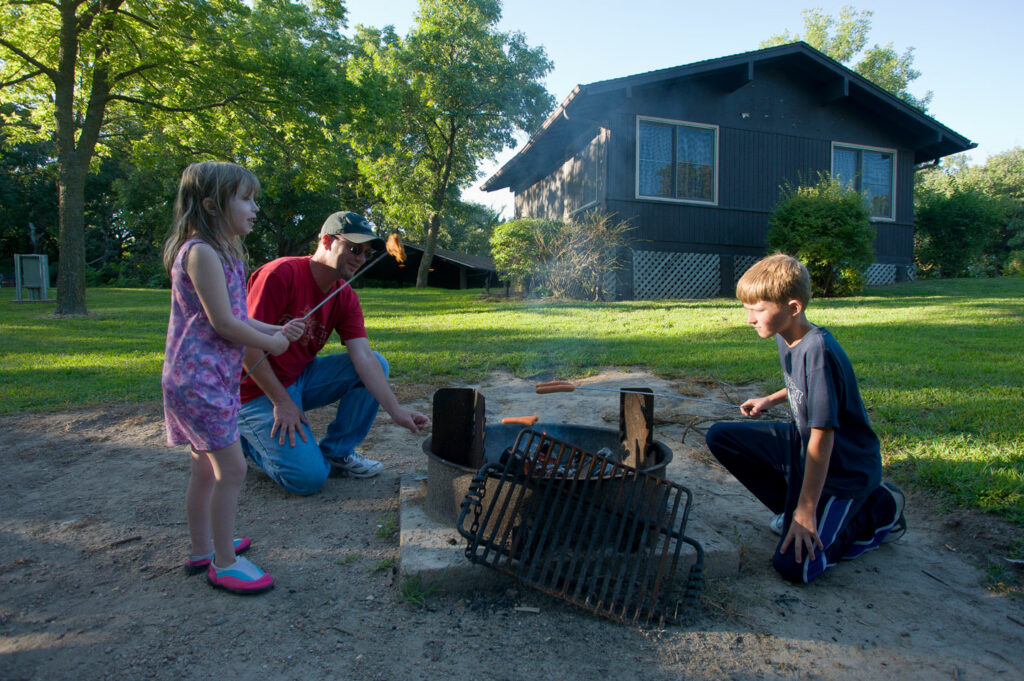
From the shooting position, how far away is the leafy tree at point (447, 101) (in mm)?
19984

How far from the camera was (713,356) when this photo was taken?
551cm

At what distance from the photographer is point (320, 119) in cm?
1343

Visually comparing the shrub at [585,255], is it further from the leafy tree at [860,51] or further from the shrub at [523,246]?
the leafy tree at [860,51]

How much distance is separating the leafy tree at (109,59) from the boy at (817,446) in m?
11.6

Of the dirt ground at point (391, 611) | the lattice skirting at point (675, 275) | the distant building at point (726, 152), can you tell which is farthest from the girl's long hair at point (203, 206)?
A: the lattice skirting at point (675, 275)

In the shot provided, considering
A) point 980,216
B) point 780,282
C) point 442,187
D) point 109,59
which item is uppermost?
point 109,59

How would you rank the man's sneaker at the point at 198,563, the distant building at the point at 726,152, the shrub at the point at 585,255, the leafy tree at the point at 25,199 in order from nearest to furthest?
→ the man's sneaker at the point at 198,563
the shrub at the point at 585,255
the distant building at the point at 726,152
the leafy tree at the point at 25,199

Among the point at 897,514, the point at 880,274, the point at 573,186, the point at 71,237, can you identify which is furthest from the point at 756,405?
the point at 880,274

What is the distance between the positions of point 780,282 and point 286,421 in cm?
A: 208

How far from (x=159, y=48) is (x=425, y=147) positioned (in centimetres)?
1173

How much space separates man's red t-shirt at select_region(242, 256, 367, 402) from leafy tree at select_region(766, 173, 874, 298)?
9.91 metres

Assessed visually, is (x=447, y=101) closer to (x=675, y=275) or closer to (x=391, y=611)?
(x=675, y=275)

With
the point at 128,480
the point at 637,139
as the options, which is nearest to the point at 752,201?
the point at 637,139

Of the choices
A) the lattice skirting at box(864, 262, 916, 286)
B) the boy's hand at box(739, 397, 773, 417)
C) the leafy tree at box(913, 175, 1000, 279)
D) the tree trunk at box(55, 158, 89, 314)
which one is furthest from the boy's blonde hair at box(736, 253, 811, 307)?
the leafy tree at box(913, 175, 1000, 279)
